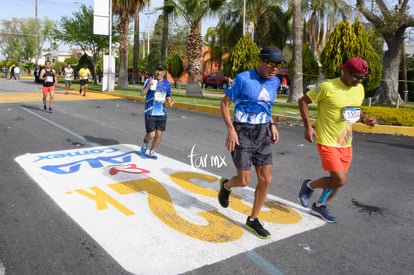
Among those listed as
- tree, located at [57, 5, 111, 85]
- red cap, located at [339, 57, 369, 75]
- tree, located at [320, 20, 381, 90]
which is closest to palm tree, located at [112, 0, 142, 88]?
tree, located at [57, 5, 111, 85]

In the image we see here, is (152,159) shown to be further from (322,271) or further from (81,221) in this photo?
(322,271)

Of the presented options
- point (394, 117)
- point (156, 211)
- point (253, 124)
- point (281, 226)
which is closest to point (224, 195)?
point (281, 226)

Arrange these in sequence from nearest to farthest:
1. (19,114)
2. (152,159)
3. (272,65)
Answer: (272,65) < (152,159) < (19,114)

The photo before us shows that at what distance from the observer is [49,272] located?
9.69 feet

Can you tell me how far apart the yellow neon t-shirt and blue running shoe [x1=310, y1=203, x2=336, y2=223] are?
769mm

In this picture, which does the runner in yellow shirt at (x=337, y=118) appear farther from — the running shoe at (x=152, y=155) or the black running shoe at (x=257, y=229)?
the running shoe at (x=152, y=155)

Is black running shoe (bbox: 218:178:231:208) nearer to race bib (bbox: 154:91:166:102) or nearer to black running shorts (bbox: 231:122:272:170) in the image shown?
black running shorts (bbox: 231:122:272:170)

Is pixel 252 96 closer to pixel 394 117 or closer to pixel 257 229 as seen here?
pixel 257 229

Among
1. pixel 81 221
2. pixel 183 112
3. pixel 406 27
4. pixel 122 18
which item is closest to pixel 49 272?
pixel 81 221

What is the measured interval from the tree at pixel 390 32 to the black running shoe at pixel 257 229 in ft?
47.3

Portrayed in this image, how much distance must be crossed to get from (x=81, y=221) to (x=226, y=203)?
61.7 inches

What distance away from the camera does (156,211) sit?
428cm

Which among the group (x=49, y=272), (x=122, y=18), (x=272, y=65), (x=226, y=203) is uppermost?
(x=122, y=18)

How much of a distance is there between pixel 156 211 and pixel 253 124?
1555 millimetres
